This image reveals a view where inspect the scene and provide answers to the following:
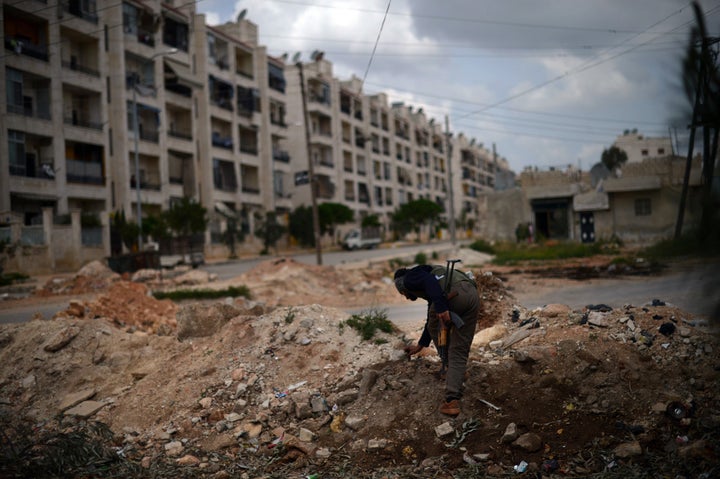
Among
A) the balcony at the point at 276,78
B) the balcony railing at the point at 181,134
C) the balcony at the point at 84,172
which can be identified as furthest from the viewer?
the balcony at the point at 276,78

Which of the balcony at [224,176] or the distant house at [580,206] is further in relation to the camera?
the balcony at [224,176]

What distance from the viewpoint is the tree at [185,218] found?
3762cm

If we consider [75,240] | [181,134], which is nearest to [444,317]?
[75,240]

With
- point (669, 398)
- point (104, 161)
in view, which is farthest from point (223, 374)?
point (104, 161)

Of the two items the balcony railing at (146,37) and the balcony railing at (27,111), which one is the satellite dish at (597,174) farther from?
the balcony railing at (27,111)

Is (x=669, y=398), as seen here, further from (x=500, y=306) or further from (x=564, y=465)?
(x=500, y=306)

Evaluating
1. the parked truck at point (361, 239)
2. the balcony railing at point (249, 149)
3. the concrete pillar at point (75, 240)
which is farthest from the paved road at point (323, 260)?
the balcony railing at point (249, 149)

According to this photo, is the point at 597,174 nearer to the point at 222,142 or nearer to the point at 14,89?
the point at 222,142

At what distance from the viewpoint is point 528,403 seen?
5590mm

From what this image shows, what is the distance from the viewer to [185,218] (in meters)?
37.9

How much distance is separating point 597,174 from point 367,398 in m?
33.9

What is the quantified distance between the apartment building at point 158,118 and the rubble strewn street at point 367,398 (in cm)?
2080

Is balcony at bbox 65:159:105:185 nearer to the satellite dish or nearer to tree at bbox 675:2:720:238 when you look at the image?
the satellite dish

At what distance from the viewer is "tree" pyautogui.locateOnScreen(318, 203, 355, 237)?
187 ft
